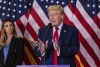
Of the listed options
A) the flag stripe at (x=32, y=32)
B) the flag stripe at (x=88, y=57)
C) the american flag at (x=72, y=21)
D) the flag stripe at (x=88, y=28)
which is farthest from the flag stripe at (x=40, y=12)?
the flag stripe at (x=88, y=57)

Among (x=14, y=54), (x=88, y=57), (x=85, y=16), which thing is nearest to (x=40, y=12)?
(x=85, y=16)

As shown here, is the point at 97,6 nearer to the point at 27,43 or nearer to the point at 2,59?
the point at 27,43

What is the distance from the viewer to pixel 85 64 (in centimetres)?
442

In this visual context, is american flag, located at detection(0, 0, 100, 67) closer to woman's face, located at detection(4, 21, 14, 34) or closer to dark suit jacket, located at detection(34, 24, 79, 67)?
woman's face, located at detection(4, 21, 14, 34)

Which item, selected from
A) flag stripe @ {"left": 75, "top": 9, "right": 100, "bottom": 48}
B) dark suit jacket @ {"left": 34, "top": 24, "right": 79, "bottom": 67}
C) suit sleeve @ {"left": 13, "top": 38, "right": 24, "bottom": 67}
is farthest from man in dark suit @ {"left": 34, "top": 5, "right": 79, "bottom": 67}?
flag stripe @ {"left": 75, "top": 9, "right": 100, "bottom": 48}

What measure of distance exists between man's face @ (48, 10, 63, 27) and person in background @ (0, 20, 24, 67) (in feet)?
4.10

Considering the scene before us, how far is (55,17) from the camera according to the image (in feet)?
10.2

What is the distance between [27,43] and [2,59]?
59 cm

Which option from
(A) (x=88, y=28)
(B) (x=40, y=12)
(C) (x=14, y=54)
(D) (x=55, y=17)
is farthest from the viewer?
(B) (x=40, y=12)

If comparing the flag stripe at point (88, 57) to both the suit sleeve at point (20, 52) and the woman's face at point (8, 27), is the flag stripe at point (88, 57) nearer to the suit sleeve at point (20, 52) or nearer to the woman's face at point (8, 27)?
the suit sleeve at point (20, 52)

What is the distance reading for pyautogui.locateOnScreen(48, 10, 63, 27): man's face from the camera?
10.1 ft

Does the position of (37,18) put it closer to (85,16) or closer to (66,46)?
(85,16)

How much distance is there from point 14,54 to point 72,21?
104 cm

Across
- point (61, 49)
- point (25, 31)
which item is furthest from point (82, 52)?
point (61, 49)
